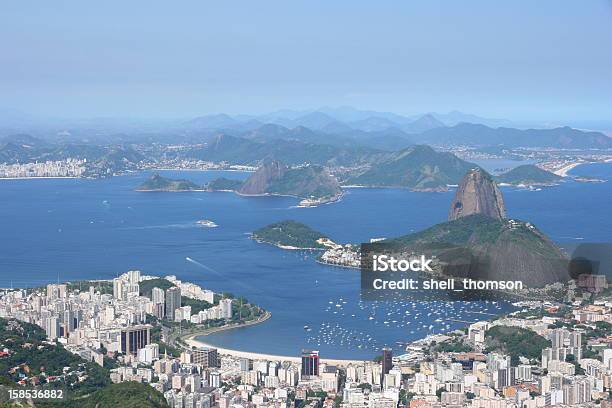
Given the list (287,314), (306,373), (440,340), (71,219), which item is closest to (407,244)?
(287,314)

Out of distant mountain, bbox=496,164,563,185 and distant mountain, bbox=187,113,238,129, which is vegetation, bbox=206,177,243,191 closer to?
distant mountain, bbox=496,164,563,185

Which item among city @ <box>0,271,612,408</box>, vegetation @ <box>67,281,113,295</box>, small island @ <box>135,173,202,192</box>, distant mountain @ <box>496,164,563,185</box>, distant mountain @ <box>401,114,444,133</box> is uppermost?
distant mountain @ <box>401,114,444,133</box>

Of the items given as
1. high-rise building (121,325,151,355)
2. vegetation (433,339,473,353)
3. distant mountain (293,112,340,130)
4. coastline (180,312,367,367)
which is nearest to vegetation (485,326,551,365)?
vegetation (433,339,473,353)

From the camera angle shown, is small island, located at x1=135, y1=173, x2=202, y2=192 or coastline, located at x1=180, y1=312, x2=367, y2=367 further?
small island, located at x1=135, y1=173, x2=202, y2=192

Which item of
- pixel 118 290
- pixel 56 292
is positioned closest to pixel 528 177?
pixel 118 290

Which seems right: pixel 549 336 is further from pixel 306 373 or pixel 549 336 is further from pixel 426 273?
pixel 426 273

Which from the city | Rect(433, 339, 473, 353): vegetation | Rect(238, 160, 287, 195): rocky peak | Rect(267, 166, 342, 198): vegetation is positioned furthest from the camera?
Rect(238, 160, 287, 195): rocky peak

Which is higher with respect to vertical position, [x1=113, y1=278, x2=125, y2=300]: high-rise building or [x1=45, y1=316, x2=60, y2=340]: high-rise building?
[x1=113, y1=278, x2=125, y2=300]: high-rise building
